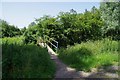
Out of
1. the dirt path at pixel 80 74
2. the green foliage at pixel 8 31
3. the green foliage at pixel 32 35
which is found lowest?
the dirt path at pixel 80 74

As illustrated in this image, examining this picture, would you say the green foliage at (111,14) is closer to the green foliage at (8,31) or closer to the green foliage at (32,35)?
the green foliage at (32,35)

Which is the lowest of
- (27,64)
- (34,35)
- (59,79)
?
(59,79)

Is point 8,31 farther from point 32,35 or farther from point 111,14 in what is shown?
point 111,14

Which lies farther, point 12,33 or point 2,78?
point 12,33

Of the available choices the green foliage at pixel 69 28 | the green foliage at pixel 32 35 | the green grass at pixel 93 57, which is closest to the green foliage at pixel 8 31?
the green foliage at pixel 32 35

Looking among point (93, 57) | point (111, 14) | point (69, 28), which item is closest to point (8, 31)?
point (69, 28)

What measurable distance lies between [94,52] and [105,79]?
14.8 ft

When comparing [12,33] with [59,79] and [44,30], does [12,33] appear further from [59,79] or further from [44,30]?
[59,79]

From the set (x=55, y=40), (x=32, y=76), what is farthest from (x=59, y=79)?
(x=55, y=40)

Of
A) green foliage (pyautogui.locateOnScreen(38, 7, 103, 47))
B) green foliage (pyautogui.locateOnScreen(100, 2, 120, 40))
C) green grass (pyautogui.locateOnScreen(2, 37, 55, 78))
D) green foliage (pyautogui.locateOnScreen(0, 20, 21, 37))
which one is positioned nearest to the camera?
green grass (pyautogui.locateOnScreen(2, 37, 55, 78))

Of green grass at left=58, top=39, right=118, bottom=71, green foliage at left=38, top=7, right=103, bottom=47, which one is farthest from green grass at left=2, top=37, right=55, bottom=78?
green foliage at left=38, top=7, right=103, bottom=47

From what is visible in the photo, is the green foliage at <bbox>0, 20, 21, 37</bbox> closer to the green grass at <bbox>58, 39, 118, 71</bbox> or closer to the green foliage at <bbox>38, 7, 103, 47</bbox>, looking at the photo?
the green foliage at <bbox>38, 7, 103, 47</bbox>

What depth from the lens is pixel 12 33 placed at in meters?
31.7

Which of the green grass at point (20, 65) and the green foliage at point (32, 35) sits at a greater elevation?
the green foliage at point (32, 35)
